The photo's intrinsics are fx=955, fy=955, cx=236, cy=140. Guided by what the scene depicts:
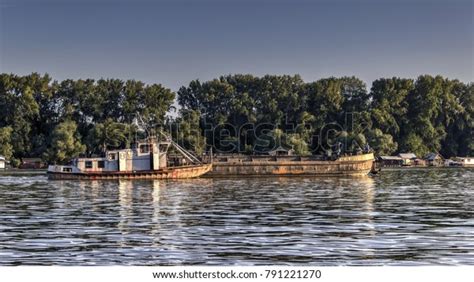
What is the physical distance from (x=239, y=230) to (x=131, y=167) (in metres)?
54.0

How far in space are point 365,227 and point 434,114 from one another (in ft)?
380

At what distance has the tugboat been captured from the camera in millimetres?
81875

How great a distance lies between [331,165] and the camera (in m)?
88.5

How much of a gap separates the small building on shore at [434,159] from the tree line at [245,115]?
1.54 m

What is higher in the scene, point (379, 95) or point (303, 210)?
point (379, 95)

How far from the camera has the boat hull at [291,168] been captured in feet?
286

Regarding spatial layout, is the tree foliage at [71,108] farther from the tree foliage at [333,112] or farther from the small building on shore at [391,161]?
the small building on shore at [391,161]

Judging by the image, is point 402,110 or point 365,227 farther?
point 402,110

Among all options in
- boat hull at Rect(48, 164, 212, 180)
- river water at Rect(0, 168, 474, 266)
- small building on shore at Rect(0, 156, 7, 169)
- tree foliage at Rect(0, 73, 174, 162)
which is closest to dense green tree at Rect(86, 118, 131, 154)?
tree foliage at Rect(0, 73, 174, 162)

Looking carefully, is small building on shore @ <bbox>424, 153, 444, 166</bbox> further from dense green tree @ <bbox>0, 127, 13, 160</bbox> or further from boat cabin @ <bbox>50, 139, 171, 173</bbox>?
boat cabin @ <bbox>50, 139, 171, 173</bbox>

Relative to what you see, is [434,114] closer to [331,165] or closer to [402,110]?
[402,110]
